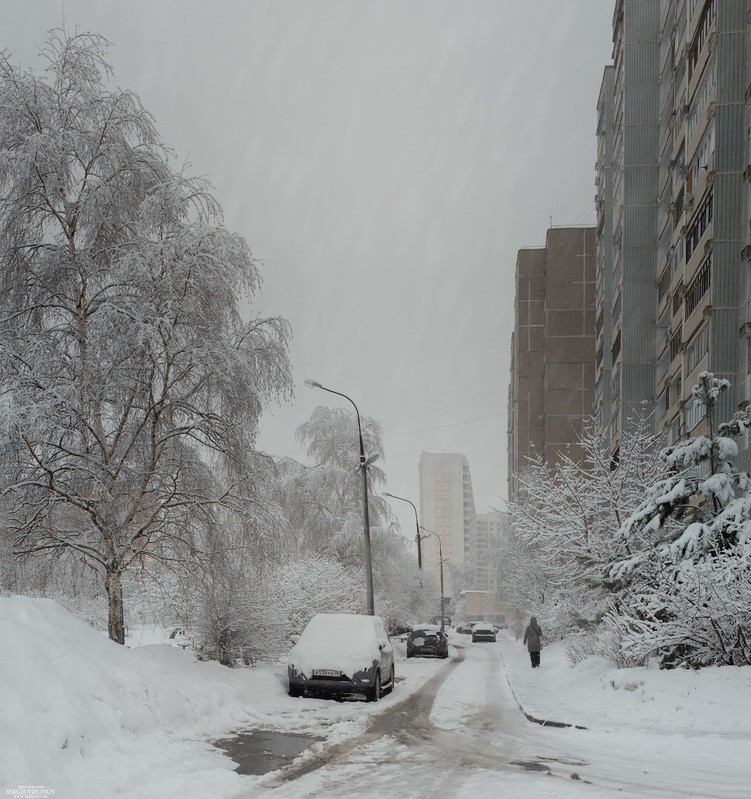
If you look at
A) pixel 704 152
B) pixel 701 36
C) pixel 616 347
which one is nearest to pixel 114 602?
pixel 704 152

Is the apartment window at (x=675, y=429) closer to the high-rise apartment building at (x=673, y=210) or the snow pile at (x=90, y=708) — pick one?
the high-rise apartment building at (x=673, y=210)

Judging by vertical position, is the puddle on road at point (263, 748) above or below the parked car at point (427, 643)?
above

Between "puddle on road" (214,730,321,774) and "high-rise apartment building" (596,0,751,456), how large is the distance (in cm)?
1147

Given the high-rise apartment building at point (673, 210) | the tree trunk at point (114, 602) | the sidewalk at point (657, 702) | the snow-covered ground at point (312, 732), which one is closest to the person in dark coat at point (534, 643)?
the high-rise apartment building at point (673, 210)

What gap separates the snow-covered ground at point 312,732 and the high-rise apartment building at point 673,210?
7708mm

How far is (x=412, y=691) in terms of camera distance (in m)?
19.7

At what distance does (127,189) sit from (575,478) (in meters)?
14.5

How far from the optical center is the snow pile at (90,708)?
27.3ft

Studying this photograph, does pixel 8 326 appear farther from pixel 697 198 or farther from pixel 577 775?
pixel 697 198

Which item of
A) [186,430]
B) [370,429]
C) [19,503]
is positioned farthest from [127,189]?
[370,429]

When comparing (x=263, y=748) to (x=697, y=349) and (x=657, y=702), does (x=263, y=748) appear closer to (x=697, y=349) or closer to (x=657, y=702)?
(x=657, y=702)

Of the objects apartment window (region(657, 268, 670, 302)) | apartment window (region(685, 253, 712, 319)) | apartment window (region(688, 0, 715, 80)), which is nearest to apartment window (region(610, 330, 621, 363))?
apartment window (region(657, 268, 670, 302))

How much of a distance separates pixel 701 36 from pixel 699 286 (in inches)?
368

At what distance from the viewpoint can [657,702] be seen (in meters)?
13.5
